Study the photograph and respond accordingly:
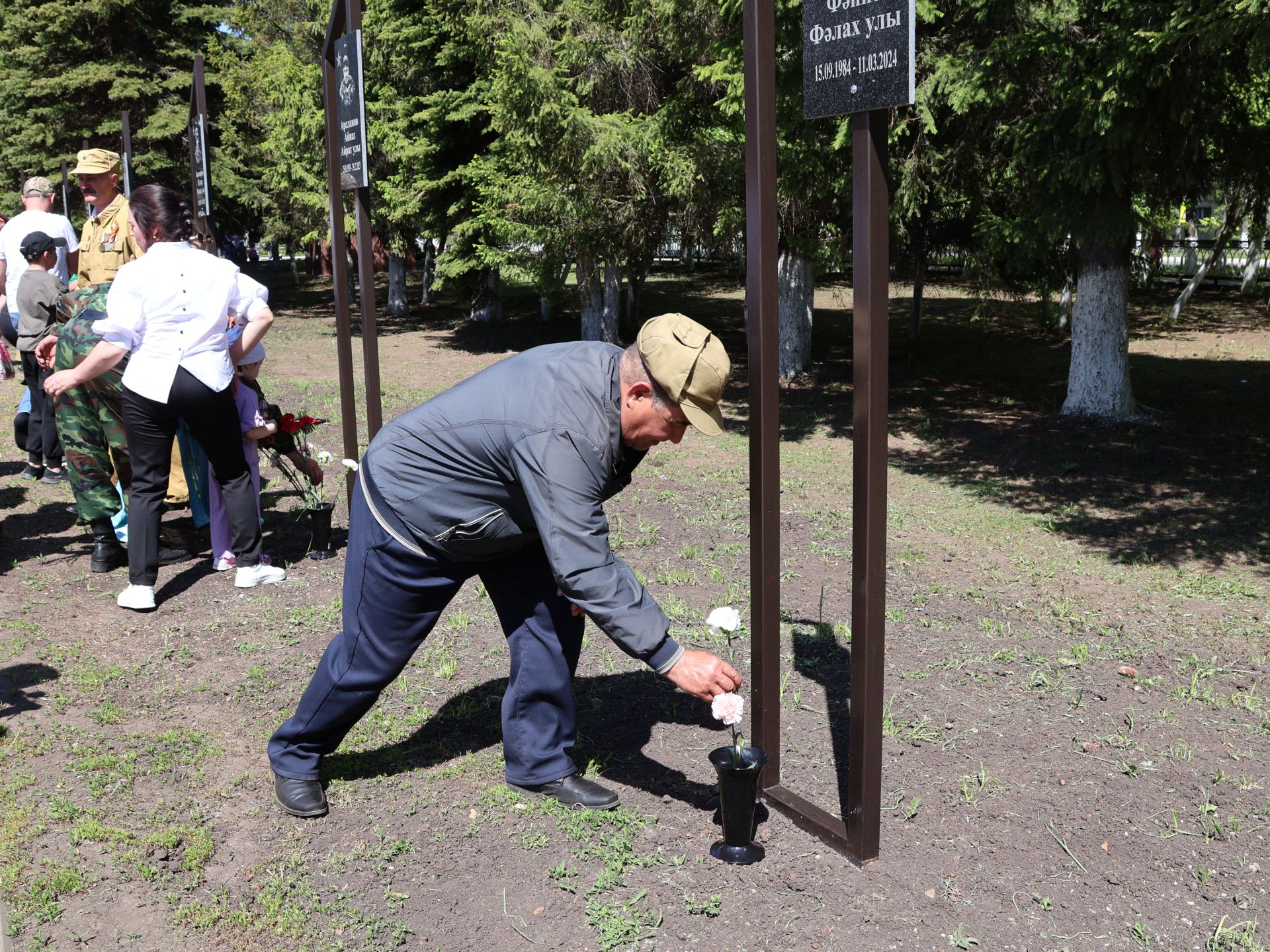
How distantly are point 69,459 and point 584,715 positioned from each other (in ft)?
12.5

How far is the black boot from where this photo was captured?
670 cm

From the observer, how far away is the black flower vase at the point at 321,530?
6.74 meters

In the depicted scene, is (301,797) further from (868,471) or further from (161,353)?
(161,353)

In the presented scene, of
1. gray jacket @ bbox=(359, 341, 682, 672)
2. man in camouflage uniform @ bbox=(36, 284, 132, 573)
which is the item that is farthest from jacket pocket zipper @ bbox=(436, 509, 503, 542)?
man in camouflage uniform @ bbox=(36, 284, 132, 573)

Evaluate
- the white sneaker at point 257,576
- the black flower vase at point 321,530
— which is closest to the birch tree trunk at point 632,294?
the black flower vase at point 321,530

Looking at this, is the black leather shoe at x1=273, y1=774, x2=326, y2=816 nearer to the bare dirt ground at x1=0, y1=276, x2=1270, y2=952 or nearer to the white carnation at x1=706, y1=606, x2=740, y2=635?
the bare dirt ground at x1=0, y1=276, x2=1270, y2=952

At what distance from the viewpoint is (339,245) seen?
23.9ft

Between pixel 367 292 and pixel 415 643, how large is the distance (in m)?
3.37

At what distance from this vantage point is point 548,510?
309cm

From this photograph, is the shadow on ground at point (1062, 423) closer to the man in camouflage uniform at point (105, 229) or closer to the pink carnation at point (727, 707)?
the pink carnation at point (727, 707)

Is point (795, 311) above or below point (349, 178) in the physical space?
below

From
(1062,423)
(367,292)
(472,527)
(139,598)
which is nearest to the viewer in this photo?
(472,527)

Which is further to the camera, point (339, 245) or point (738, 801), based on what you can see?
point (339, 245)

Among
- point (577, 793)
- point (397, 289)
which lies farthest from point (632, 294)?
point (577, 793)
